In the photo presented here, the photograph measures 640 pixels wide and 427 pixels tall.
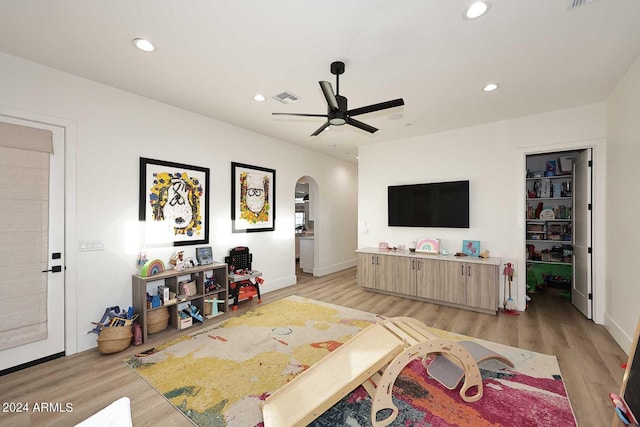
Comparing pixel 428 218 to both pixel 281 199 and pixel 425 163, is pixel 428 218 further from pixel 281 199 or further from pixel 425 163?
pixel 281 199

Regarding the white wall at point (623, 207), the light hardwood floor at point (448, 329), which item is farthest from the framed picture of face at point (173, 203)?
the white wall at point (623, 207)

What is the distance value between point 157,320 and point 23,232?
1626 millimetres

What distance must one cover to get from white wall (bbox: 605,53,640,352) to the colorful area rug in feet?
3.57

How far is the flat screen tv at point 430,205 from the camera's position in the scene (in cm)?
469

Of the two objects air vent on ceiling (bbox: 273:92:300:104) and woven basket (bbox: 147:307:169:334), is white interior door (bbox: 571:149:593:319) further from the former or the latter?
woven basket (bbox: 147:307:169:334)

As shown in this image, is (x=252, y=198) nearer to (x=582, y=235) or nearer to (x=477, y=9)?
(x=477, y=9)

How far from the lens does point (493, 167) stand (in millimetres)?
4465

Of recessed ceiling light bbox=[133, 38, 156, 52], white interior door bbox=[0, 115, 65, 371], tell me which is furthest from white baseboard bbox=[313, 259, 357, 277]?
recessed ceiling light bbox=[133, 38, 156, 52]

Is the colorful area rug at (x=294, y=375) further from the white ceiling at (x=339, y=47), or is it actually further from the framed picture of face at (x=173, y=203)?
the white ceiling at (x=339, y=47)

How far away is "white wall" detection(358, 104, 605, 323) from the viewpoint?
3824mm

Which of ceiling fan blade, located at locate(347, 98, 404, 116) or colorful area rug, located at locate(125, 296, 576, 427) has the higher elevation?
ceiling fan blade, located at locate(347, 98, 404, 116)

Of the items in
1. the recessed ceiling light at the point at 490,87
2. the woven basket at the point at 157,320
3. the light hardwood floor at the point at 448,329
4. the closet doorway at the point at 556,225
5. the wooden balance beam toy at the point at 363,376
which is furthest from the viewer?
the closet doorway at the point at 556,225

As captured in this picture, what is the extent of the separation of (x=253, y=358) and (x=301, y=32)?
10.1 ft

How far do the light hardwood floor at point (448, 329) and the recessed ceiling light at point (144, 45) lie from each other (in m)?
3.00
